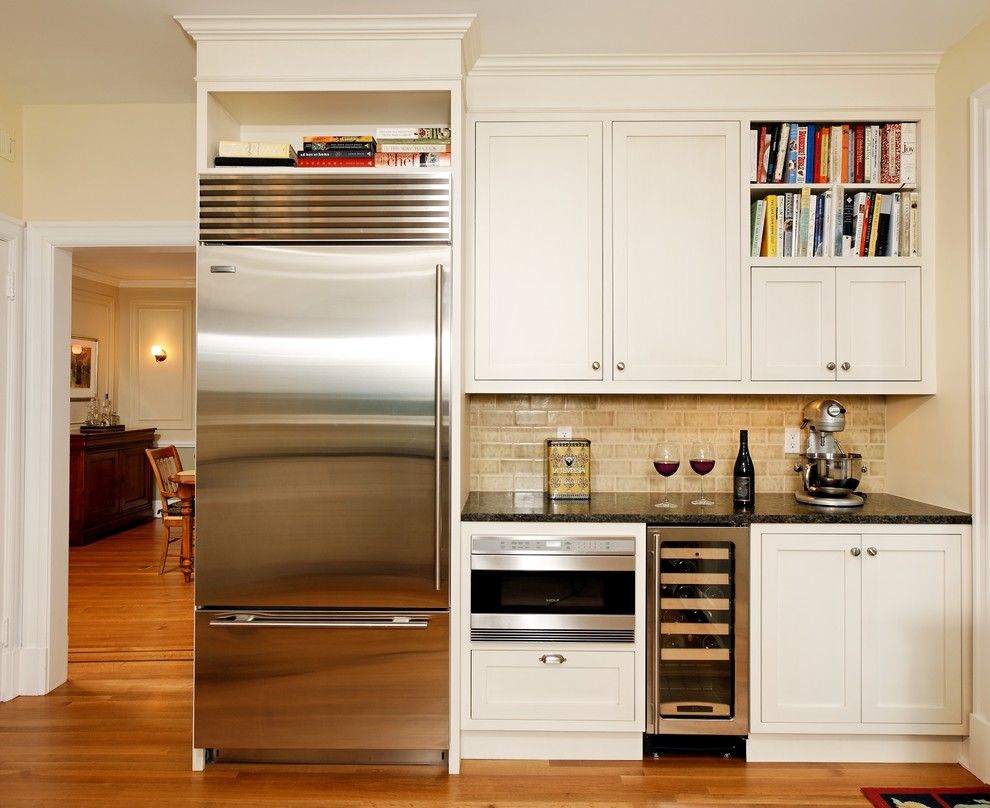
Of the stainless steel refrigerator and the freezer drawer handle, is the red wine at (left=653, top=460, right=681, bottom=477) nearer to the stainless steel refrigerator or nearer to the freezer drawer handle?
the stainless steel refrigerator

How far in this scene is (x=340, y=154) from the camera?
8.68 feet

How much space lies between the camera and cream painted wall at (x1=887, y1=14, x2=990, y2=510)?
2.64 metres

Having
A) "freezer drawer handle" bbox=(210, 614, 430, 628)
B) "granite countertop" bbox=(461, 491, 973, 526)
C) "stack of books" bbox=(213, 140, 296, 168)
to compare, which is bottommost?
"freezer drawer handle" bbox=(210, 614, 430, 628)

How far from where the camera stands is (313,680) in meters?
2.58

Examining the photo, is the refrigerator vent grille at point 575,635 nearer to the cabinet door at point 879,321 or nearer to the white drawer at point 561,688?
the white drawer at point 561,688

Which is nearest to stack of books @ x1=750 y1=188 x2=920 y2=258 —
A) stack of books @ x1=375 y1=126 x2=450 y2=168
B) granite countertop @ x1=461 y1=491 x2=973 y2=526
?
granite countertop @ x1=461 y1=491 x2=973 y2=526

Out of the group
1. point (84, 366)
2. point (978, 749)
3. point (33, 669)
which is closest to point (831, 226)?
point (978, 749)

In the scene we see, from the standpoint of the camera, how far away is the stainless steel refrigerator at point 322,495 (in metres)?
2.55

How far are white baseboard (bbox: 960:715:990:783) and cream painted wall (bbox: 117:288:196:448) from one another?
303 inches

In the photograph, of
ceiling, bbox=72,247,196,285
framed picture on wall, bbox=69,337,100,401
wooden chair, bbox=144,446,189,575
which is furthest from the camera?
framed picture on wall, bbox=69,337,100,401

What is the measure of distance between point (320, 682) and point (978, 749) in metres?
2.32

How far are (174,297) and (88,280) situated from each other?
0.93 meters

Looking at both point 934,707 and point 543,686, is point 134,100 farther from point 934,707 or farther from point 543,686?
point 934,707

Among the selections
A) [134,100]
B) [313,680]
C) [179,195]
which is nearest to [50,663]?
[313,680]
